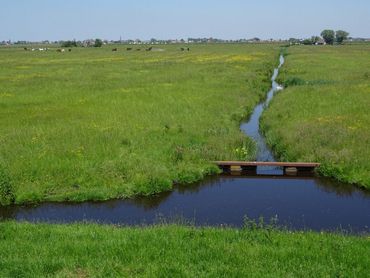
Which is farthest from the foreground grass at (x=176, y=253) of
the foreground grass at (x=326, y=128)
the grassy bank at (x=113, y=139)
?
the foreground grass at (x=326, y=128)

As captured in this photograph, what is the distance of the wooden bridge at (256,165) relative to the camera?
18.1 metres

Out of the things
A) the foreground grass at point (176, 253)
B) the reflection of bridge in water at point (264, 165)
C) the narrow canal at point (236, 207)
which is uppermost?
the foreground grass at point (176, 253)

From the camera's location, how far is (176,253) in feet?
30.3

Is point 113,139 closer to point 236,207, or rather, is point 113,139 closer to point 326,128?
point 236,207

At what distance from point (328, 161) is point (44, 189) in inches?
416

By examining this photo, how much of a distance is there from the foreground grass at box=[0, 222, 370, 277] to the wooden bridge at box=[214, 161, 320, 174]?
7.77m

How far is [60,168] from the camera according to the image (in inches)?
674

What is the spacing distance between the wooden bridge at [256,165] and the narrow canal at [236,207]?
50 centimetres

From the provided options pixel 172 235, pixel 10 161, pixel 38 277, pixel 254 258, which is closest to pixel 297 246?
pixel 254 258

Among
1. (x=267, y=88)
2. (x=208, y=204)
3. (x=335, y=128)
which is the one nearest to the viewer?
(x=208, y=204)

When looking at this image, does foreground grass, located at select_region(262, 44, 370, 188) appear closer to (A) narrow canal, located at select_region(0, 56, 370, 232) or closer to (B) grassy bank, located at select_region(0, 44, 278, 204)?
(A) narrow canal, located at select_region(0, 56, 370, 232)

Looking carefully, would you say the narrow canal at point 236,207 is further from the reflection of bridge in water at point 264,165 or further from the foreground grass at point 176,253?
the foreground grass at point 176,253

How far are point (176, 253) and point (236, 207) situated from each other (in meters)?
5.88

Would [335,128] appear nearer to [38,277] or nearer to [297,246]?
[297,246]
